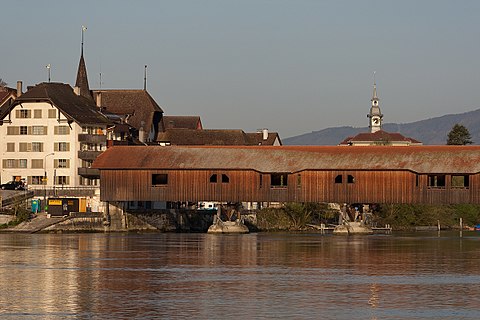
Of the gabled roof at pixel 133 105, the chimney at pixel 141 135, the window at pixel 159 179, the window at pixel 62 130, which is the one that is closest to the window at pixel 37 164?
the window at pixel 62 130

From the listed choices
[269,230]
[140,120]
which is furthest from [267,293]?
[140,120]

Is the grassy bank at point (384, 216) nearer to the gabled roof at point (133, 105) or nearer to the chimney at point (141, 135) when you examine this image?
the chimney at point (141, 135)

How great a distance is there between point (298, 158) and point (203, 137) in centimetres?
4344

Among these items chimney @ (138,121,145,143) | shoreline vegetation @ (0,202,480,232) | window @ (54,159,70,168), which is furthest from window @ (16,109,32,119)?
shoreline vegetation @ (0,202,480,232)

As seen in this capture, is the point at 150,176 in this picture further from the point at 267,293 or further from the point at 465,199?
the point at 267,293

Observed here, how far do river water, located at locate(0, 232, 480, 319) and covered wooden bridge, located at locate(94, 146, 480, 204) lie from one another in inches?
349

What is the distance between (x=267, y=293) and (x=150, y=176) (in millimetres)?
45876

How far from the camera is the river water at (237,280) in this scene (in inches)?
1356

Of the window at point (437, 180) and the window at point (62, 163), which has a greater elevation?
the window at point (62, 163)

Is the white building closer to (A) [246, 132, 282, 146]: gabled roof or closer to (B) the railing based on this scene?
(B) the railing

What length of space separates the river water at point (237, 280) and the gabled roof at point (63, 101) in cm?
3048

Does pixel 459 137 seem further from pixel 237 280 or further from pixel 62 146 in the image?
pixel 237 280

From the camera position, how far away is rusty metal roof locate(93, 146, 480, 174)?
7806cm

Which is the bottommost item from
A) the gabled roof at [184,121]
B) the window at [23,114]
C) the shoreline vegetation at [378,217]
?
the shoreline vegetation at [378,217]
